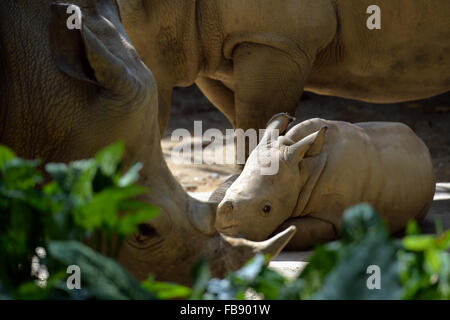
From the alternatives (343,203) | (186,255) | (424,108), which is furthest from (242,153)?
(424,108)

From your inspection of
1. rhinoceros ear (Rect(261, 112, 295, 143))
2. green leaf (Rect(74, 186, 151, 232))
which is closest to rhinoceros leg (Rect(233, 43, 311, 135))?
rhinoceros ear (Rect(261, 112, 295, 143))

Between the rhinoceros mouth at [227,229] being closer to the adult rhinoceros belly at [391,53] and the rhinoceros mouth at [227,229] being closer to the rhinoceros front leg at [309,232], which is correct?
the rhinoceros front leg at [309,232]

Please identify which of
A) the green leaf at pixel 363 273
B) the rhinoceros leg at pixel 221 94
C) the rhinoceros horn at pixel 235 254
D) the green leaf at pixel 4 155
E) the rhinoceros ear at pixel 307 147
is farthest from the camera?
the rhinoceros leg at pixel 221 94

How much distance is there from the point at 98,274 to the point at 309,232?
2468 mm

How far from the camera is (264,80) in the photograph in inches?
177

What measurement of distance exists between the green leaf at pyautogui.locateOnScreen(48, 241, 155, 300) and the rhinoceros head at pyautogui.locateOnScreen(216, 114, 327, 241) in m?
2.29

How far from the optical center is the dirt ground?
7240 millimetres

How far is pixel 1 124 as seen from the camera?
2174mm

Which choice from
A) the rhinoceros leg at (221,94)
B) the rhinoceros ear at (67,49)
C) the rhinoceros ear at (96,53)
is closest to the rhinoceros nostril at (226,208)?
the rhinoceros ear at (96,53)

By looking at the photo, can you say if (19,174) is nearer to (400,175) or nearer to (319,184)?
(319,184)

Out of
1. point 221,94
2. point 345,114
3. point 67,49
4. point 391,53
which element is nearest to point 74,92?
point 67,49

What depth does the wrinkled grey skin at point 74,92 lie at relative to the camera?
7.04ft
